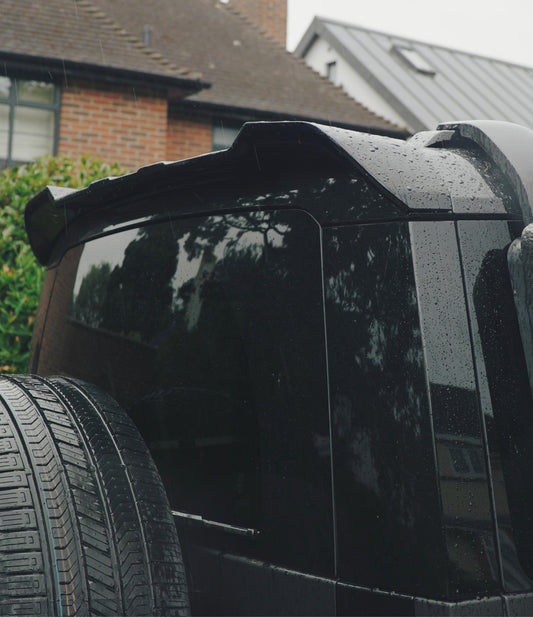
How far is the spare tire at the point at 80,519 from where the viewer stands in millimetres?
1551

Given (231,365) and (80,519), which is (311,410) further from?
(80,519)

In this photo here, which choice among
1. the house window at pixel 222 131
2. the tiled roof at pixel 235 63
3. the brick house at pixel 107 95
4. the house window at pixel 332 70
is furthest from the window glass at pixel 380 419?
the house window at pixel 332 70

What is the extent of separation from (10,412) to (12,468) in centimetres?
18

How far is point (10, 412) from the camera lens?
71.6 inches

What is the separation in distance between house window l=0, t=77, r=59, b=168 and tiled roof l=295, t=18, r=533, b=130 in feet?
27.7

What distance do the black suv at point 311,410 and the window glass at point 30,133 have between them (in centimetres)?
1184

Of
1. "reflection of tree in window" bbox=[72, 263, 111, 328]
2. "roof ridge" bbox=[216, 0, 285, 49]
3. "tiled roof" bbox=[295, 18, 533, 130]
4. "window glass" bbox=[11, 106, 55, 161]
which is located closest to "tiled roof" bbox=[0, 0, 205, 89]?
"window glass" bbox=[11, 106, 55, 161]

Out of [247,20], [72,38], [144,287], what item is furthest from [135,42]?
[144,287]

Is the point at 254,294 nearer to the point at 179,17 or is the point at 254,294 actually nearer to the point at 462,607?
the point at 462,607

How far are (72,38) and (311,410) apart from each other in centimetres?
1286

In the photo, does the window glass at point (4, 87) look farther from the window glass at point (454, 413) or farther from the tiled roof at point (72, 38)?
the window glass at point (454, 413)

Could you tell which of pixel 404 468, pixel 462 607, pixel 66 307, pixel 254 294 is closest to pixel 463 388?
pixel 404 468

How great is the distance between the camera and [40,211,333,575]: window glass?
1.60 metres

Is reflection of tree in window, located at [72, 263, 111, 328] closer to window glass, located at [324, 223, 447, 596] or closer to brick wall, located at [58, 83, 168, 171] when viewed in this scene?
window glass, located at [324, 223, 447, 596]
